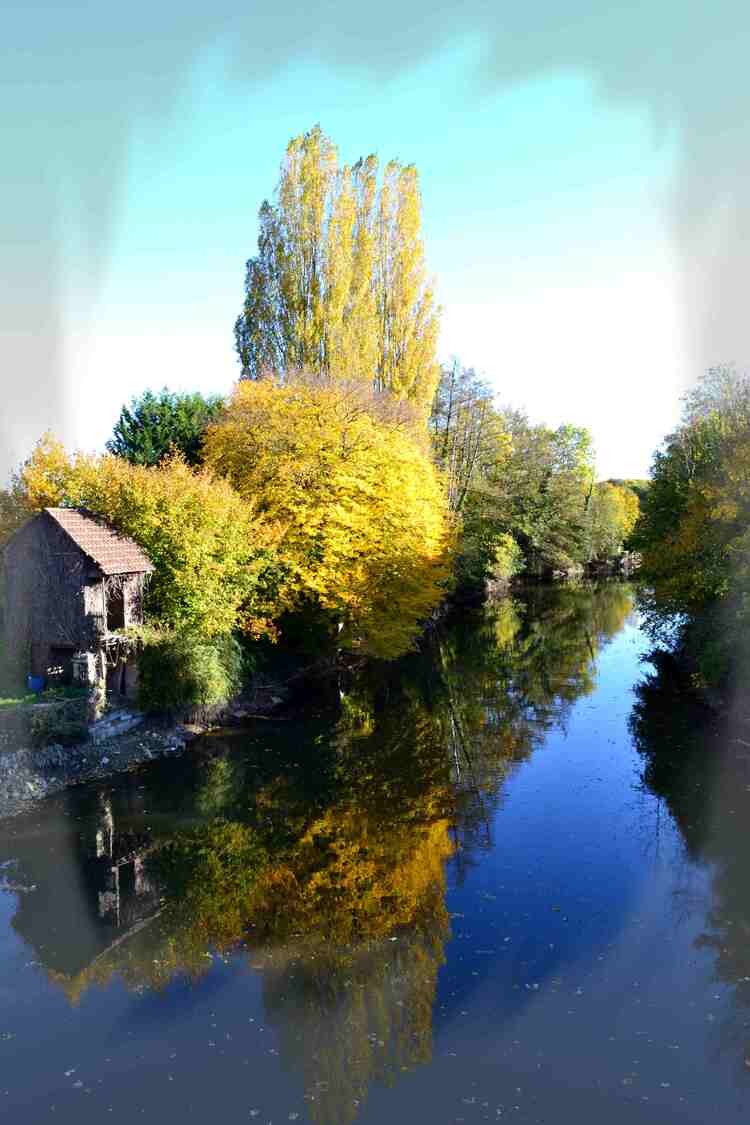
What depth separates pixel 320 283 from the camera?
114 ft

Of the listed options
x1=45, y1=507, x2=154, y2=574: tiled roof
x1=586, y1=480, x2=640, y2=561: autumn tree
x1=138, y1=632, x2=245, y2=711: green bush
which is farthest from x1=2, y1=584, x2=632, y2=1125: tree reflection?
x1=586, y1=480, x2=640, y2=561: autumn tree

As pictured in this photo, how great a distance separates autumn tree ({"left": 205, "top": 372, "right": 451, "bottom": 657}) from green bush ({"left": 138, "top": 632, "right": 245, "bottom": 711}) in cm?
327

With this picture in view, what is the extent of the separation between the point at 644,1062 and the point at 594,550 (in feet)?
198

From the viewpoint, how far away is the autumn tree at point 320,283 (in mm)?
34312

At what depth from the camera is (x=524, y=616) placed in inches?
1748

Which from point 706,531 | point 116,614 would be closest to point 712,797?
point 706,531

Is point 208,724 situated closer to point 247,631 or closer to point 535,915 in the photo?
point 247,631

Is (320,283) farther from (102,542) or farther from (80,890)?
(80,890)

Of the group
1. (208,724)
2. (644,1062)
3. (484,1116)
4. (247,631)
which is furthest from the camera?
(247,631)

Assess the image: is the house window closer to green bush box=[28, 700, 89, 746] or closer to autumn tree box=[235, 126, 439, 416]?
green bush box=[28, 700, 89, 746]

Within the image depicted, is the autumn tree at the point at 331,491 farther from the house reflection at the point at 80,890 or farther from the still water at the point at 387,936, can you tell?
the house reflection at the point at 80,890

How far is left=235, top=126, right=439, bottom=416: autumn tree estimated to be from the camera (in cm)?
3431

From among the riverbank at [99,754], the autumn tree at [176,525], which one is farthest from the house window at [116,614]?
the riverbank at [99,754]

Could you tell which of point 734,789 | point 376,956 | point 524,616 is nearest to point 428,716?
point 734,789
